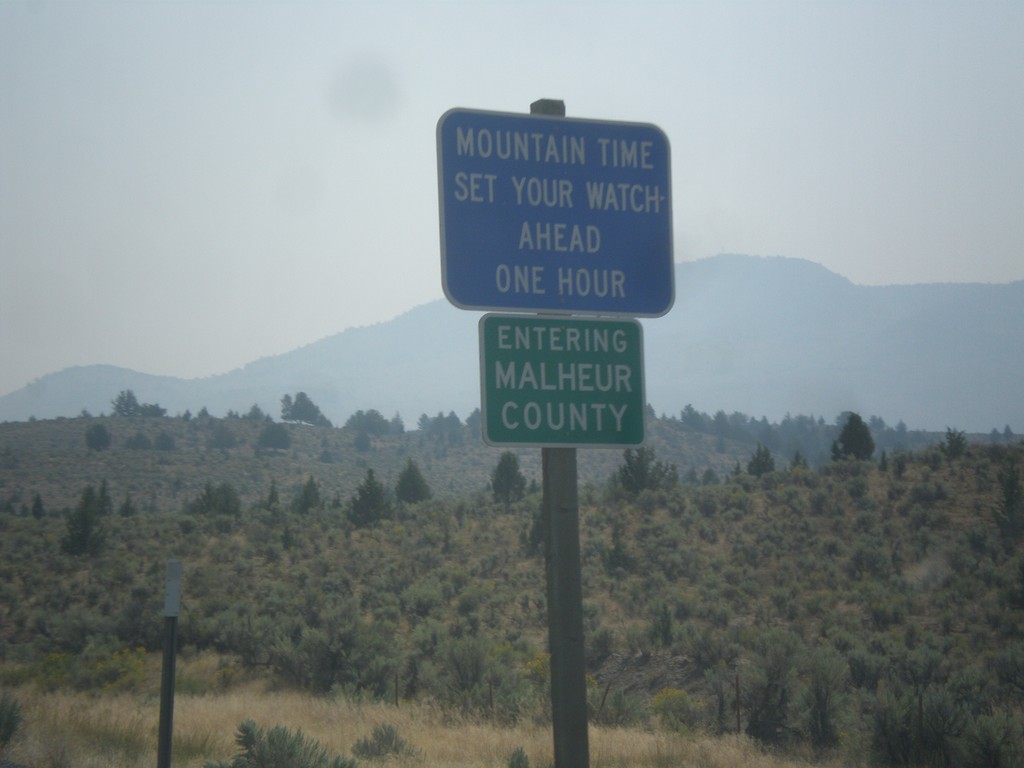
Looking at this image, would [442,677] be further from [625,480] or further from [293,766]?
[625,480]

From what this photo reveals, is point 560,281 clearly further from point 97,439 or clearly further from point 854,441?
point 97,439

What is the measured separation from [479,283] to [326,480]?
9712 cm

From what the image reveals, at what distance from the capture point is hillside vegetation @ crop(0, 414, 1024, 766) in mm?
17297

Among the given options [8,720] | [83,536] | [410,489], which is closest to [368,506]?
[410,489]

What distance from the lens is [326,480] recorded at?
3942 inches

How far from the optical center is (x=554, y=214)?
5320mm

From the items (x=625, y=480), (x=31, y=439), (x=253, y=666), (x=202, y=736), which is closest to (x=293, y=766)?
(x=202, y=736)

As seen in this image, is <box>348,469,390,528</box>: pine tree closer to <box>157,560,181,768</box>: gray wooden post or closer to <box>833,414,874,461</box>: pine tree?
<box>833,414,874,461</box>: pine tree

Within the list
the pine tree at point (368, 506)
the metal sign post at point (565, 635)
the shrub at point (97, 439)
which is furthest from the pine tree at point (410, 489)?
the metal sign post at point (565, 635)

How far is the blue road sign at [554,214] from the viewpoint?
518 centimetres

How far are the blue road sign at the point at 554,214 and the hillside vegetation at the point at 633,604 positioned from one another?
919cm

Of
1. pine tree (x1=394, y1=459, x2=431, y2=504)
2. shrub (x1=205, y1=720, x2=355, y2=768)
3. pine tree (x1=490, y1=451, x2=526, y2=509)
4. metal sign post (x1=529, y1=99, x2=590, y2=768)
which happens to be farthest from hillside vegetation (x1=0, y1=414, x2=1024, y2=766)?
metal sign post (x1=529, y1=99, x2=590, y2=768)

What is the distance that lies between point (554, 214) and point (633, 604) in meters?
29.2

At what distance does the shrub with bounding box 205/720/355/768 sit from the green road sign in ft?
18.0
